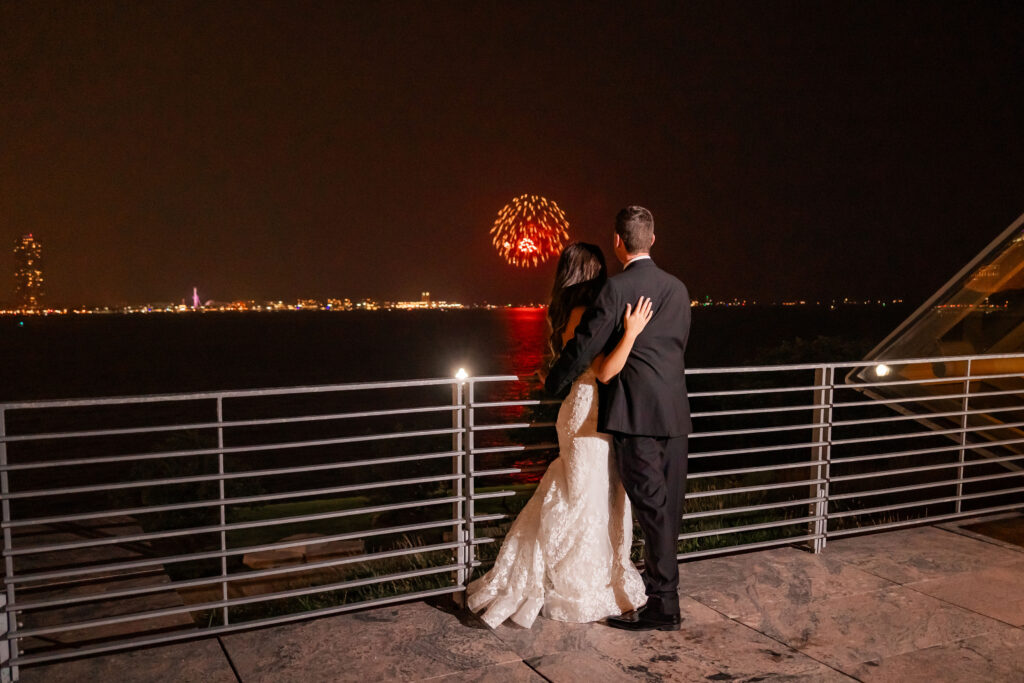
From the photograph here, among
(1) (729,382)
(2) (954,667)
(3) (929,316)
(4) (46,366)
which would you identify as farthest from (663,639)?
(4) (46,366)

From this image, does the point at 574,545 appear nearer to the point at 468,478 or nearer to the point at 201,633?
the point at 468,478

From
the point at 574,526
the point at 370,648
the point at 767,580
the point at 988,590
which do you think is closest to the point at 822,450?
the point at 767,580

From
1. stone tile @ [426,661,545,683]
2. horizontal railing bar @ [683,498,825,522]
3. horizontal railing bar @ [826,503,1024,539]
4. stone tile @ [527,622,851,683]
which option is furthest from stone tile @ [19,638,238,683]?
horizontal railing bar @ [826,503,1024,539]

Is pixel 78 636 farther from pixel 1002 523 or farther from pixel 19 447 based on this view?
pixel 19 447

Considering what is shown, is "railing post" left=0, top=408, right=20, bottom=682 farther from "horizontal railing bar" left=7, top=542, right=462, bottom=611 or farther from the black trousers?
the black trousers

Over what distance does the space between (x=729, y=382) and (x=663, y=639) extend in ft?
107

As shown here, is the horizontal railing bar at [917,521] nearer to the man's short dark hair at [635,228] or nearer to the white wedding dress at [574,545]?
the white wedding dress at [574,545]

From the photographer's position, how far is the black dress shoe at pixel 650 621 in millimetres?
3846

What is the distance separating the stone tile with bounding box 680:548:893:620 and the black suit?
58 cm

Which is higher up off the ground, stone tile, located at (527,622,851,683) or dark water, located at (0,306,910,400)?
stone tile, located at (527,622,851,683)

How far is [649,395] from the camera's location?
3691mm

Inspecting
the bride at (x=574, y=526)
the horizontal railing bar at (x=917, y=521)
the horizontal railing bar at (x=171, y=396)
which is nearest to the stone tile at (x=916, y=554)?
the horizontal railing bar at (x=917, y=521)

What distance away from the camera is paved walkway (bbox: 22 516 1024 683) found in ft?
11.2

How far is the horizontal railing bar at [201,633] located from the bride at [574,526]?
47 cm
